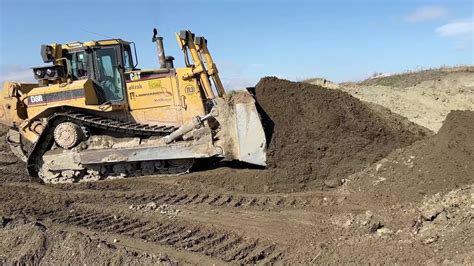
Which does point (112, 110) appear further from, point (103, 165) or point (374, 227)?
point (374, 227)

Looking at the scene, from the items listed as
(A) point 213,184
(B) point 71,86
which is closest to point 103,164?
(B) point 71,86

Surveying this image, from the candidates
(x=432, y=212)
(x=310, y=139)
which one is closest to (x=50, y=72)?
(x=310, y=139)

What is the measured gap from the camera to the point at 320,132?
344 inches

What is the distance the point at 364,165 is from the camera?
27.6 ft

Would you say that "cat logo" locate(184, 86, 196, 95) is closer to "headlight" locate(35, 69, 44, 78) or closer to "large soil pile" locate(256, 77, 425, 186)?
"large soil pile" locate(256, 77, 425, 186)

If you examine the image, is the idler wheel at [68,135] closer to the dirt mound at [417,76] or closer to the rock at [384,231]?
the rock at [384,231]

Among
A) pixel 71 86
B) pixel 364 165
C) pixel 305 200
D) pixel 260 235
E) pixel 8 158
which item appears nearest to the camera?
pixel 260 235

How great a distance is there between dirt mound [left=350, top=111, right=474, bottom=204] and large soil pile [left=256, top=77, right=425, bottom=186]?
1.70ft

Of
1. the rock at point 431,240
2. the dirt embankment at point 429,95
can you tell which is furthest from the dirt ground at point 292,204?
the dirt embankment at point 429,95

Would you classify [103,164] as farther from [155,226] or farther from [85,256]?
[85,256]

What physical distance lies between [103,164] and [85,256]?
4.78 m

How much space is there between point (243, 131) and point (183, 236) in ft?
9.71

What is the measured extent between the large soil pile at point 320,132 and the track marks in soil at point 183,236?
8.47 feet

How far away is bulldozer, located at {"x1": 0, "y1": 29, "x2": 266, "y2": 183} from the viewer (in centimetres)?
967
